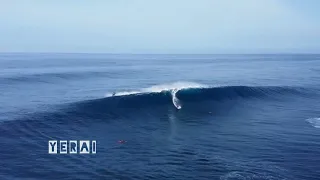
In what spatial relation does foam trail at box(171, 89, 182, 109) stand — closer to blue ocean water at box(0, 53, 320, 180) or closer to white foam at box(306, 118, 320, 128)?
blue ocean water at box(0, 53, 320, 180)

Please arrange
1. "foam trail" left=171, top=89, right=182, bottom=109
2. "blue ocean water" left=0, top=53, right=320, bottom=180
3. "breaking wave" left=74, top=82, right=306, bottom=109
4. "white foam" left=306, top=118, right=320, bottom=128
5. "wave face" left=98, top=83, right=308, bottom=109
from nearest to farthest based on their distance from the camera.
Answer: "blue ocean water" left=0, top=53, right=320, bottom=180 < "white foam" left=306, top=118, right=320, bottom=128 < "breaking wave" left=74, top=82, right=306, bottom=109 < "foam trail" left=171, top=89, right=182, bottom=109 < "wave face" left=98, top=83, right=308, bottom=109

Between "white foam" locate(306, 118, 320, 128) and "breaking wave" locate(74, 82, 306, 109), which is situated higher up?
"breaking wave" locate(74, 82, 306, 109)

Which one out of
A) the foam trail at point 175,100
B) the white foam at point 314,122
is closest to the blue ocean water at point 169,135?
the white foam at point 314,122

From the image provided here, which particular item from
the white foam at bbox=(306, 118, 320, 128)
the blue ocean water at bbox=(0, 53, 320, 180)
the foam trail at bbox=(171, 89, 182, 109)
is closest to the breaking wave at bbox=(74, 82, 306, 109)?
the foam trail at bbox=(171, 89, 182, 109)

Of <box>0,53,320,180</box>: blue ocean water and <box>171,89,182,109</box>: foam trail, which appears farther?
<box>171,89,182,109</box>: foam trail

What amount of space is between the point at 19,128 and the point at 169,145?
14268 millimetres

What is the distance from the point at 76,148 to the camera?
24.5 metres

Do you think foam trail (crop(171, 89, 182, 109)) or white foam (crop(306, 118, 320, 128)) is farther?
foam trail (crop(171, 89, 182, 109))

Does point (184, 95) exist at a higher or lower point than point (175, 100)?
higher

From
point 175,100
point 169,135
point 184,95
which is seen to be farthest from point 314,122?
point 184,95

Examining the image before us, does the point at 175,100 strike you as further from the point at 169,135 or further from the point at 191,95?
the point at 169,135

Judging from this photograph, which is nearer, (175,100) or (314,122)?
(314,122)

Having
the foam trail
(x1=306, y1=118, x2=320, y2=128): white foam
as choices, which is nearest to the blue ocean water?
(x1=306, y1=118, x2=320, y2=128): white foam

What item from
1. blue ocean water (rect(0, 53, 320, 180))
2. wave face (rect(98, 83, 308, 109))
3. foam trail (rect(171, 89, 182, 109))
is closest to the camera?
blue ocean water (rect(0, 53, 320, 180))
